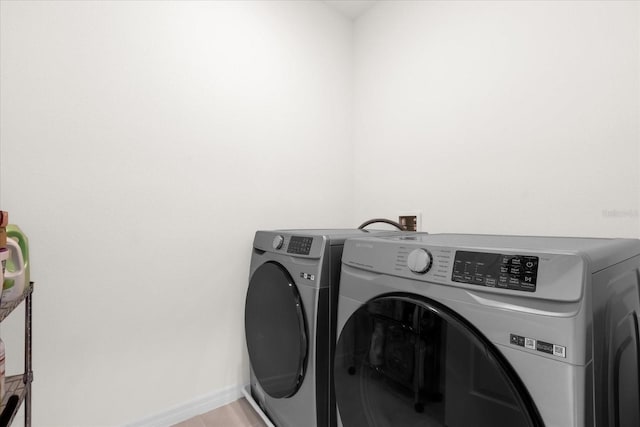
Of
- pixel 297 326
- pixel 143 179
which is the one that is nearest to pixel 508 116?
→ pixel 297 326

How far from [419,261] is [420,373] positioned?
250mm

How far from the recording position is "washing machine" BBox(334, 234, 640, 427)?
0.52 m

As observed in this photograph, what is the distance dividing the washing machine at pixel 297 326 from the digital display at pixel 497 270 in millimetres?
501

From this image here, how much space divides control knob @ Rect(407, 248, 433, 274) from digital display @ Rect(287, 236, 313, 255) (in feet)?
1.48

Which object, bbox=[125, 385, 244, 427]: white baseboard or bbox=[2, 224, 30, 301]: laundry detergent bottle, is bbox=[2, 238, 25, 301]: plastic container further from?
bbox=[125, 385, 244, 427]: white baseboard

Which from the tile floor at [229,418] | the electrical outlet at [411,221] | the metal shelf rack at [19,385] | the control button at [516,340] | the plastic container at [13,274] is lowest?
the tile floor at [229,418]

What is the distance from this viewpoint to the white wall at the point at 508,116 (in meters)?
1.03

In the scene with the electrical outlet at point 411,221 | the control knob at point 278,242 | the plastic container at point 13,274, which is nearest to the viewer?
the plastic container at point 13,274

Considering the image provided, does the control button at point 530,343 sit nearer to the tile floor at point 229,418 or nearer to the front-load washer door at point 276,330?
the front-load washer door at point 276,330

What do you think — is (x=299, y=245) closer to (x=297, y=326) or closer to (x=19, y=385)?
(x=297, y=326)

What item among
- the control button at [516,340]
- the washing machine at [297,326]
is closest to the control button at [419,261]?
the control button at [516,340]

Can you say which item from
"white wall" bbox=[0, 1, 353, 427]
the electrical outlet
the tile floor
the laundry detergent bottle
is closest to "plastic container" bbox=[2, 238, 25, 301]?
the laundry detergent bottle

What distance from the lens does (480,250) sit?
25.4 inches

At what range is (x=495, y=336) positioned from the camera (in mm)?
597
